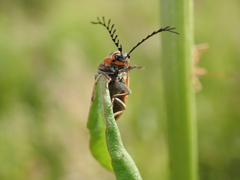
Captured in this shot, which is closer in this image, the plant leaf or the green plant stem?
the plant leaf

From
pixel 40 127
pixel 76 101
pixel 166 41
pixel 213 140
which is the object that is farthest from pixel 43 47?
pixel 166 41

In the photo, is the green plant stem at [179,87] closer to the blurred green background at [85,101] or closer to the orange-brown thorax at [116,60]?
the orange-brown thorax at [116,60]

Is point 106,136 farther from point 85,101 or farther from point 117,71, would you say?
point 85,101

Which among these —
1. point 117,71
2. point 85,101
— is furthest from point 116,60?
point 85,101

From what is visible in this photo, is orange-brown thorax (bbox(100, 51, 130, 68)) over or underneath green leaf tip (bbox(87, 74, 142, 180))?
over

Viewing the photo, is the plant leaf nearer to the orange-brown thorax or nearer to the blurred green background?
the orange-brown thorax

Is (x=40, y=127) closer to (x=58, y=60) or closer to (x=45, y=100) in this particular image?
(x=45, y=100)

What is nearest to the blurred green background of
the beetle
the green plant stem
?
the green plant stem

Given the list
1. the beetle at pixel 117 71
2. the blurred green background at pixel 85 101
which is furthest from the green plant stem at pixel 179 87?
the blurred green background at pixel 85 101
